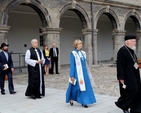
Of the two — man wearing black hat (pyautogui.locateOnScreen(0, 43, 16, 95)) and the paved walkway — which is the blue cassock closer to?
the paved walkway

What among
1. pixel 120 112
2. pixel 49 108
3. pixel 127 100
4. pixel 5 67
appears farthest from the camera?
pixel 5 67

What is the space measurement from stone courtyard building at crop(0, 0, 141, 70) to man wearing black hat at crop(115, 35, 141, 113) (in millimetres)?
8824

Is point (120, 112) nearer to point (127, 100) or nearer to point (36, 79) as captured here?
point (127, 100)

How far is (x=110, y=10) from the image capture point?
19719mm

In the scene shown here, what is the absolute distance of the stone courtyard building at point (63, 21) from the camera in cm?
1511

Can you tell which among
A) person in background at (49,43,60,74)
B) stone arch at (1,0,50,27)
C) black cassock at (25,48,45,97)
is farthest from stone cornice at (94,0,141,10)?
black cassock at (25,48,45,97)

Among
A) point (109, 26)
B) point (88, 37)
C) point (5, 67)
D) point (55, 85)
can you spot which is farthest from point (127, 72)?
point (109, 26)

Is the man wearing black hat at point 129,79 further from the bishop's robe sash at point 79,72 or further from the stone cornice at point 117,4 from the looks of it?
the stone cornice at point 117,4

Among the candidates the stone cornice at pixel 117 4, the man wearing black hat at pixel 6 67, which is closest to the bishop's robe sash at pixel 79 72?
the man wearing black hat at pixel 6 67

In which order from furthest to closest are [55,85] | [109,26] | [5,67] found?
[109,26] < [55,85] < [5,67]

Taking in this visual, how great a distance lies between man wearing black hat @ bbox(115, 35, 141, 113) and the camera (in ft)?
18.4

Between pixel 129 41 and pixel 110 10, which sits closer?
pixel 129 41

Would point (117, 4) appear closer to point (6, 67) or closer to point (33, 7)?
point (33, 7)

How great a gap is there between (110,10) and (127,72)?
576 inches
